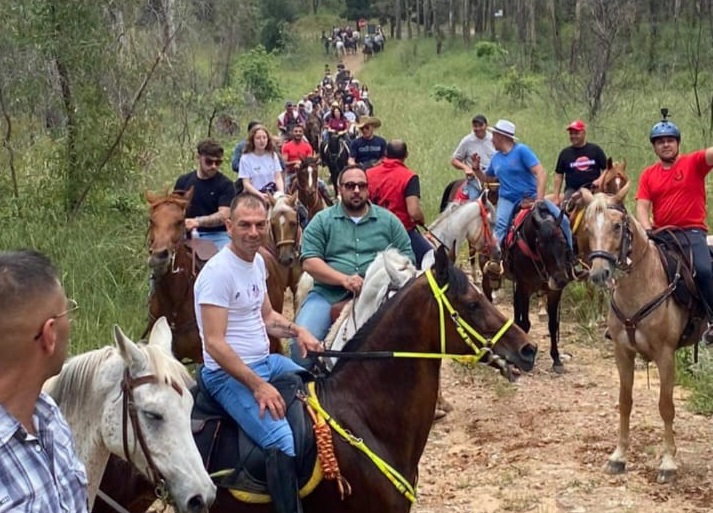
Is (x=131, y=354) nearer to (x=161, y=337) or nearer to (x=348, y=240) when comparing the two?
(x=161, y=337)

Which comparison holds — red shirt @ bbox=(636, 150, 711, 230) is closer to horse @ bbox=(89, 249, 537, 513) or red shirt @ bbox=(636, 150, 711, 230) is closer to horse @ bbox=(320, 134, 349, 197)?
horse @ bbox=(89, 249, 537, 513)

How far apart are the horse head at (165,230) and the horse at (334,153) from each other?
13355mm

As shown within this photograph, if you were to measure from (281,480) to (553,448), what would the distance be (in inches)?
165

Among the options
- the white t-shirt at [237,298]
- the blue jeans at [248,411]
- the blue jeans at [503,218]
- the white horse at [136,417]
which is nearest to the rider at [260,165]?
the blue jeans at [503,218]

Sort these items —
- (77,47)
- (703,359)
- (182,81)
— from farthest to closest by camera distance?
(182,81) → (77,47) → (703,359)

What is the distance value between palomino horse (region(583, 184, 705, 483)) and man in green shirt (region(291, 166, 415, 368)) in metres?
1.62

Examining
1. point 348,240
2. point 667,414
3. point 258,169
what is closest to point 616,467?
point 667,414

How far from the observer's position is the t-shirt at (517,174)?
11125mm

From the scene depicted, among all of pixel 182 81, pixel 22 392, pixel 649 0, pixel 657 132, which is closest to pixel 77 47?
pixel 182 81

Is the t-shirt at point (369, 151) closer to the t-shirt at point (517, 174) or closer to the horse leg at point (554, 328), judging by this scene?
the t-shirt at point (517, 174)

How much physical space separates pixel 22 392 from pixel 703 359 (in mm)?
8174

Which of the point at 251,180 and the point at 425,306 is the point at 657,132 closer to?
the point at 425,306

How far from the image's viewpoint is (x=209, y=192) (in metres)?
9.29

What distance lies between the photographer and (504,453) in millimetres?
7902
